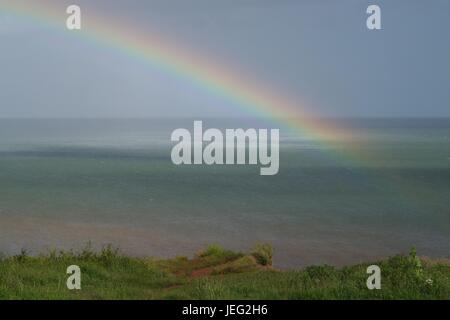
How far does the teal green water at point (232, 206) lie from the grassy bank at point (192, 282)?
23316mm

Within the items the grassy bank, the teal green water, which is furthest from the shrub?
the teal green water

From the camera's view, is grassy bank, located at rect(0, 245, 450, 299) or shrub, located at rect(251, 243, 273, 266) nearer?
grassy bank, located at rect(0, 245, 450, 299)

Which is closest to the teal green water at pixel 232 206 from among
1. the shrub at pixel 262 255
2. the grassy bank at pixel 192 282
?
the shrub at pixel 262 255

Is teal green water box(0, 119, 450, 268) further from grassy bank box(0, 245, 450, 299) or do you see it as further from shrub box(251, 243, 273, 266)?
grassy bank box(0, 245, 450, 299)

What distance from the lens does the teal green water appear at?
52.7m

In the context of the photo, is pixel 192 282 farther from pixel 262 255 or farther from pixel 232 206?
pixel 232 206

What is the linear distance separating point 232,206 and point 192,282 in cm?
6694

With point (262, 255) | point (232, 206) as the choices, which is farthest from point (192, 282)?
point (232, 206)

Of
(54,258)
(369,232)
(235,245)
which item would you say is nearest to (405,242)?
(369,232)

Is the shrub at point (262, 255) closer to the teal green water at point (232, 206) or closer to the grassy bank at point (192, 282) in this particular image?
the grassy bank at point (192, 282)

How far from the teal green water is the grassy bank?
76.5 ft

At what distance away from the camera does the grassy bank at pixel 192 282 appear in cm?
1239

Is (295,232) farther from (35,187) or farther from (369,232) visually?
(35,187)

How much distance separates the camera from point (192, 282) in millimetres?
15023
